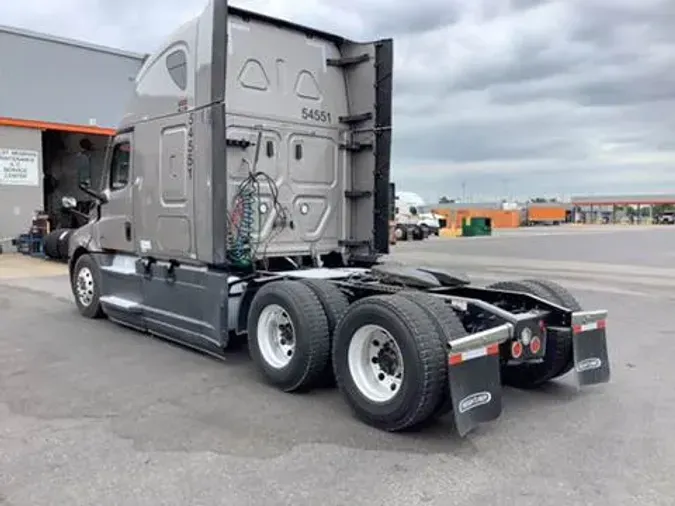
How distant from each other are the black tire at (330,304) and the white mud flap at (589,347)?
188cm

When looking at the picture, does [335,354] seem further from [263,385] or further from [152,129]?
[152,129]

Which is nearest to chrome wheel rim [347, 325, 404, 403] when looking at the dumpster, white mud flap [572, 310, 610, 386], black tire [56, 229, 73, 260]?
white mud flap [572, 310, 610, 386]

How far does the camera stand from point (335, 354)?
17.2 ft

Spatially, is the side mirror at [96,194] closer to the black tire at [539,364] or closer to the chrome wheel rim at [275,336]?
the chrome wheel rim at [275,336]

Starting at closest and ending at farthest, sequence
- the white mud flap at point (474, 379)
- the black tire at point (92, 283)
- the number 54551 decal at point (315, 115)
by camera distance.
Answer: the white mud flap at point (474, 379) → the number 54551 decal at point (315, 115) → the black tire at point (92, 283)

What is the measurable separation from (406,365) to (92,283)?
19.5 feet

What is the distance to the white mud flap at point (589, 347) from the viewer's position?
5336 mm

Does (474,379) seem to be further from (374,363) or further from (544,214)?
(544,214)

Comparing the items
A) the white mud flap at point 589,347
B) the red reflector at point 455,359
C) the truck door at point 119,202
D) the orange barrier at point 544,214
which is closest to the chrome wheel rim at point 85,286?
the truck door at point 119,202

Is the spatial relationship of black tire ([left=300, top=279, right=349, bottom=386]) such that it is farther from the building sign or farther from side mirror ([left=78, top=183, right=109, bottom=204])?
the building sign

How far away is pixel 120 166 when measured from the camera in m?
8.51

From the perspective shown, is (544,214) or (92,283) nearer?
(92,283)

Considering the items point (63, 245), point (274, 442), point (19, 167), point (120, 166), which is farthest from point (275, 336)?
point (19, 167)

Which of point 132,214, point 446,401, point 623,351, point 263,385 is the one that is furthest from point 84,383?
point 623,351
